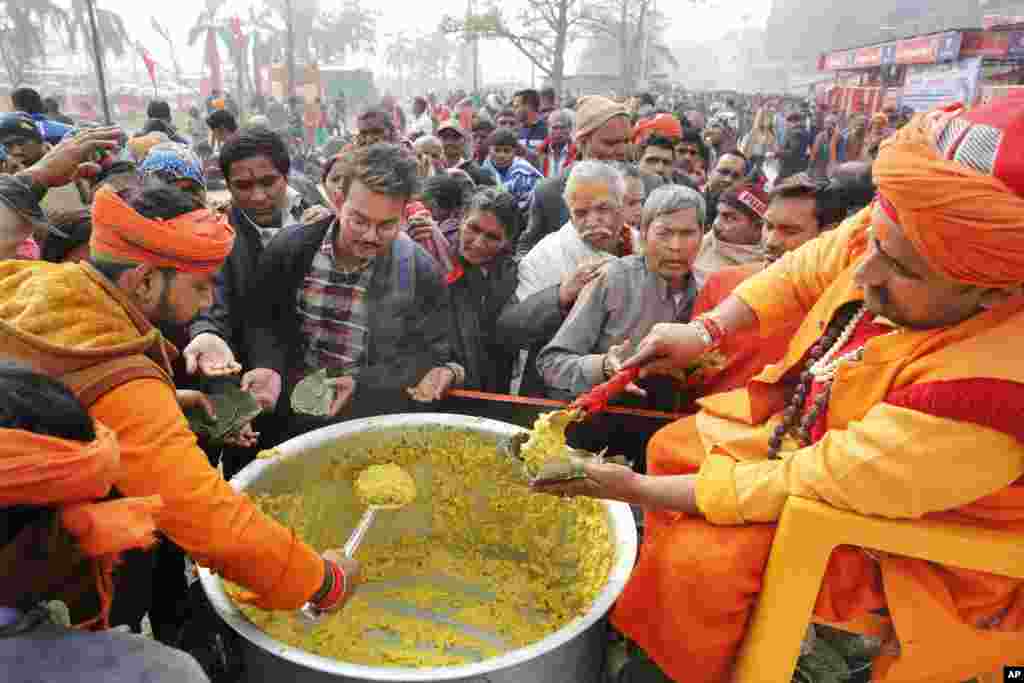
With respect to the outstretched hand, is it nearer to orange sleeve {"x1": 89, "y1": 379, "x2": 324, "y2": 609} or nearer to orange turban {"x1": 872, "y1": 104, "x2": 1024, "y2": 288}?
orange sleeve {"x1": 89, "y1": 379, "x2": 324, "y2": 609}

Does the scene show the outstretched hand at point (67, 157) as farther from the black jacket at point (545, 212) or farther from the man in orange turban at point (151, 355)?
the black jacket at point (545, 212)

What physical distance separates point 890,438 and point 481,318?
8.24ft

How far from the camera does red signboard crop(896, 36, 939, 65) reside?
19.7m

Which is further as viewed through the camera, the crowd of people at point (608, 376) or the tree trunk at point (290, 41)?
the tree trunk at point (290, 41)

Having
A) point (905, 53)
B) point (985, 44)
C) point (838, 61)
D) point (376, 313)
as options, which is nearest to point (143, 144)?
point (376, 313)

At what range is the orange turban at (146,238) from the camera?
167 centimetres

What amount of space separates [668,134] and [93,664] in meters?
5.89

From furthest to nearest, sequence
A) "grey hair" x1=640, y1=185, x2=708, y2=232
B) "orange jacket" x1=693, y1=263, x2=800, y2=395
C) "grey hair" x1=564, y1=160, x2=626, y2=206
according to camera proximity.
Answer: "grey hair" x1=564, y1=160, x2=626, y2=206, "grey hair" x1=640, y1=185, x2=708, y2=232, "orange jacket" x1=693, y1=263, x2=800, y2=395

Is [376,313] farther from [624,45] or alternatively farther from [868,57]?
[624,45]

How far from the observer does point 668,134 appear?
6004mm

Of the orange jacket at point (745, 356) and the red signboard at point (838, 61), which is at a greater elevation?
the red signboard at point (838, 61)

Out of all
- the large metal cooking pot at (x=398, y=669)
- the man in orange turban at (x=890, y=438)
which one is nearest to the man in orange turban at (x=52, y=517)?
the large metal cooking pot at (x=398, y=669)

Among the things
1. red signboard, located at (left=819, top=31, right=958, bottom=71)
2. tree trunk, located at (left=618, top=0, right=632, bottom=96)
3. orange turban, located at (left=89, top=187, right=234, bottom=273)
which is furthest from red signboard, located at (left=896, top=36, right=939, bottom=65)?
orange turban, located at (left=89, top=187, right=234, bottom=273)

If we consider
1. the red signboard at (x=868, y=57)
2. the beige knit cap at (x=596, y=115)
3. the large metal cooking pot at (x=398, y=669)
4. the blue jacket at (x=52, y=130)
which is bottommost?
the large metal cooking pot at (x=398, y=669)
